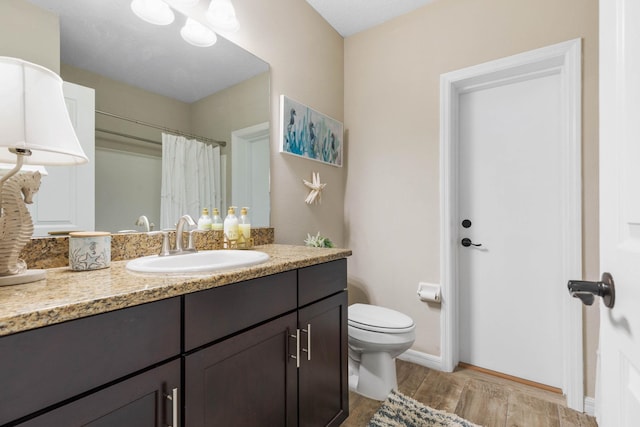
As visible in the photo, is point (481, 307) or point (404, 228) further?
point (404, 228)

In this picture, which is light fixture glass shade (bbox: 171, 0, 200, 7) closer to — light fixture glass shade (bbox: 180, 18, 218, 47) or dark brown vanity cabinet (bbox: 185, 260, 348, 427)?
light fixture glass shade (bbox: 180, 18, 218, 47)

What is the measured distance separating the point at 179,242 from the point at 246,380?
646 mm

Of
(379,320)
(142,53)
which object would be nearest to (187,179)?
(142,53)

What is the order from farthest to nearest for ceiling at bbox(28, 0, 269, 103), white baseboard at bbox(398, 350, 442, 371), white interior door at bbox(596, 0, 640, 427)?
white baseboard at bbox(398, 350, 442, 371) → ceiling at bbox(28, 0, 269, 103) → white interior door at bbox(596, 0, 640, 427)

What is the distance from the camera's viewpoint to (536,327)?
1.97 m

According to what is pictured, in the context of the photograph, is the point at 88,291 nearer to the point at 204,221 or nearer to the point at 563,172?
the point at 204,221

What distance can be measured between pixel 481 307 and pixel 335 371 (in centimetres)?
127

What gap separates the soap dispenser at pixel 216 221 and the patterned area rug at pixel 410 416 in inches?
50.7

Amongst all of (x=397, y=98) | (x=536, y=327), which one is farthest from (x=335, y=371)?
(x=397, y=98)

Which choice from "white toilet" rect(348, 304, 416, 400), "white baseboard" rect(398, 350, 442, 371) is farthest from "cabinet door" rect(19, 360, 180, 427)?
"white baseboard" rect(398, 350, 442, 371)

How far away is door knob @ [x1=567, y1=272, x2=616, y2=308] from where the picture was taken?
1.78ft

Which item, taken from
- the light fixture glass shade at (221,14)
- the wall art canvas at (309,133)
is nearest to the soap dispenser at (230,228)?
the wall art canvas at (309,133)

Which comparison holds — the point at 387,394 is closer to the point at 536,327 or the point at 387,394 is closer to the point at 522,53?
the point at 536,327

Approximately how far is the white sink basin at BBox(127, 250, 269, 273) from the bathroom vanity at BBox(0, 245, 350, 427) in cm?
4
